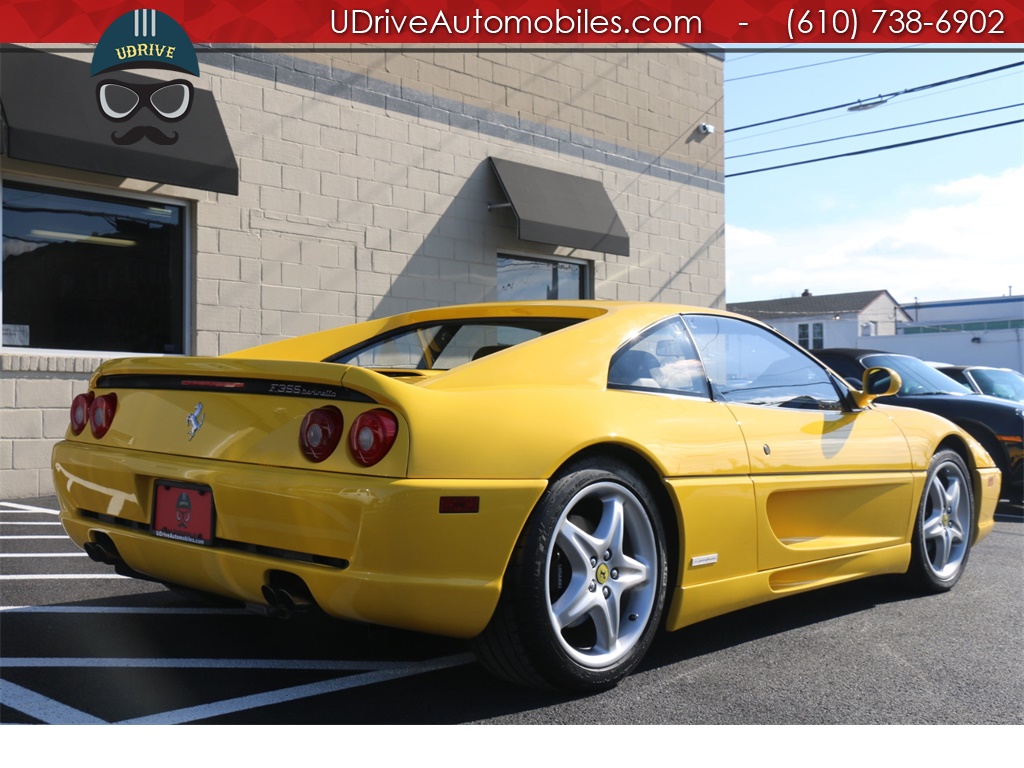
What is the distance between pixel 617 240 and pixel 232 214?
5156mm

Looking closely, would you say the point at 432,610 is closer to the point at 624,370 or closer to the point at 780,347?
the point at 624,370

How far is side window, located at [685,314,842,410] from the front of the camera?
4.06 m

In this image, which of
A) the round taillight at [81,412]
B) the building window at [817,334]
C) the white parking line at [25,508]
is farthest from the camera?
the building window at [817,334]

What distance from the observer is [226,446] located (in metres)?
3.18

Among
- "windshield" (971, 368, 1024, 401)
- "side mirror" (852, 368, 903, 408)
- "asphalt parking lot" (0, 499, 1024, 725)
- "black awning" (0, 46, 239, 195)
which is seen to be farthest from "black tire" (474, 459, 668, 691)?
"windshield" (971, 368, 1024, 401)

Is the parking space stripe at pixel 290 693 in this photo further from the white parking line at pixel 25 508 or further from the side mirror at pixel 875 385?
the white parking line at pixel 25 508

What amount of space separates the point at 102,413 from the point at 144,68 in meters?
6.06

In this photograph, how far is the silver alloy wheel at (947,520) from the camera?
5.00 meters

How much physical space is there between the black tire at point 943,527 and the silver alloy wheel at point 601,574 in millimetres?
2017

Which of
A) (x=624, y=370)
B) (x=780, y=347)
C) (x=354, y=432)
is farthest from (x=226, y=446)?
(x=780, y=347)

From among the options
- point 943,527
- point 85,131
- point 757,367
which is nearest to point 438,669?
point 757,367
